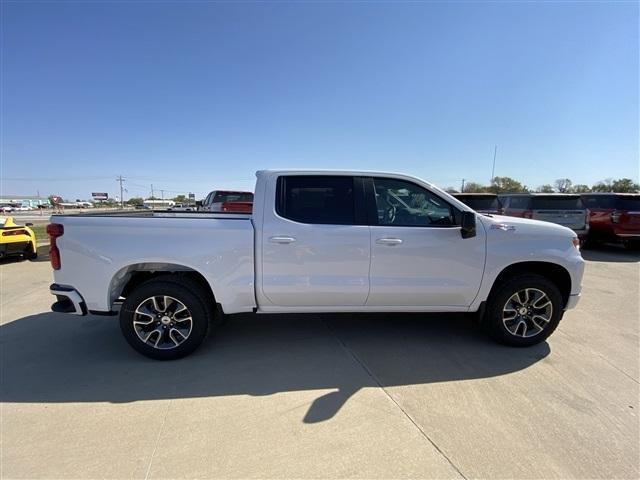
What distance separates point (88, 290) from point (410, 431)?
3.25m

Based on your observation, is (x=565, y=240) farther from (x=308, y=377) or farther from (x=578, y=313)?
(x=308, y=377)

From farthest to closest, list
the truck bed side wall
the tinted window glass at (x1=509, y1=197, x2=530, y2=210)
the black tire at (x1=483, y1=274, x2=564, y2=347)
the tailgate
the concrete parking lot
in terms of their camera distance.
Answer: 1. the tinted window glass at (x1=509, y1=197, x2=530, y2=210)
2. the tailgate
3. the black tire at (x1=483, y1=274, x2=564, y2=347)
4. the truck bed side wall
5. the concrete parking lot

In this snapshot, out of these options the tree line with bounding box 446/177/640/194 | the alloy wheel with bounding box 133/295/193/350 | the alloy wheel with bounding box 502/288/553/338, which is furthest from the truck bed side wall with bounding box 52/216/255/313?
the tree line with bounding box 446/177/640/194

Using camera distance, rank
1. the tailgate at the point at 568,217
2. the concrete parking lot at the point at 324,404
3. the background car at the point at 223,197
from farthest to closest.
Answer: the background car at the point at 223,197, the tailgate at the point at 568,217, the concrete parking lot at the point at 324,404

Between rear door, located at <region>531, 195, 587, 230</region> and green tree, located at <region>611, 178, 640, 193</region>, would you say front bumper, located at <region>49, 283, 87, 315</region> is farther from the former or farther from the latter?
green tree, located at <region>611, 178, 640, 193</region>

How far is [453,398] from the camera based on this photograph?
2.82 meters

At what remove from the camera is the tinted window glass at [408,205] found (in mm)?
3555

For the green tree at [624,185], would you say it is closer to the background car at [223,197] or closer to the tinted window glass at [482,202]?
the tinted window glass at [482,202]

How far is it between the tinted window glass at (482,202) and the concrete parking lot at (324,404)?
7.72 meters

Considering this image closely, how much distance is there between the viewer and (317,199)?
11.6ft

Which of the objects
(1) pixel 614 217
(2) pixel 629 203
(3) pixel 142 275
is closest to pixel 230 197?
(3) pixel 142 275

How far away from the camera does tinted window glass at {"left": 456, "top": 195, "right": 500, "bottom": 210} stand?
11.5 metres

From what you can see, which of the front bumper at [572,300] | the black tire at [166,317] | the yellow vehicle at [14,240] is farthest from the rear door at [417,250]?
the yellow vehicle at [14,240]

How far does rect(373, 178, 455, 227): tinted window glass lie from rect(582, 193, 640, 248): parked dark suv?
9.38 meters
